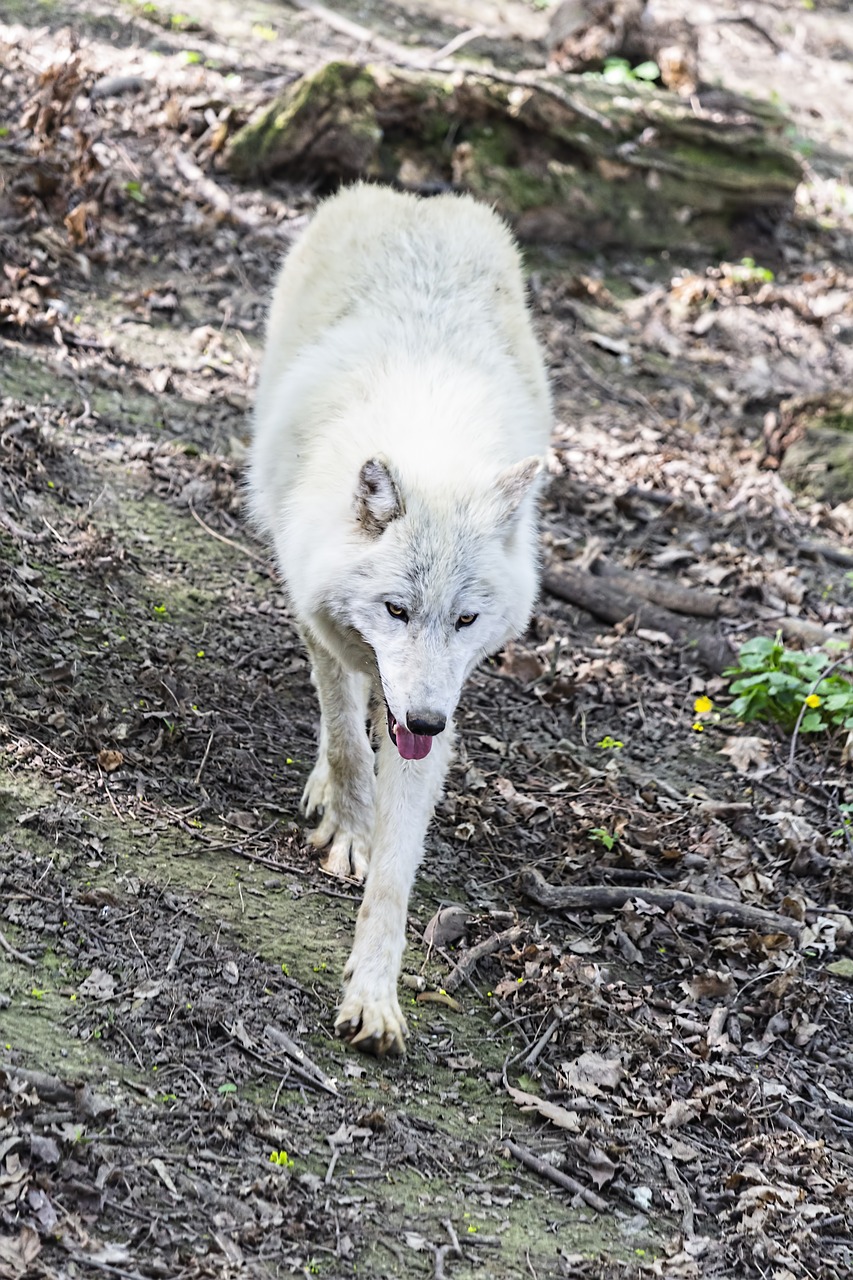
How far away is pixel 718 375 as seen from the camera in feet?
31.2

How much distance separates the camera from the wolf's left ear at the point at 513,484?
4.01m

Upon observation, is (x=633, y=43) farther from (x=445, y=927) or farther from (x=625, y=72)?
(x=445, y=927)

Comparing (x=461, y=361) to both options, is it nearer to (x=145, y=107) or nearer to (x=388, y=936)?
(x=388, y=936)

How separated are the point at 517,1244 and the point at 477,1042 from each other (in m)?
0.83

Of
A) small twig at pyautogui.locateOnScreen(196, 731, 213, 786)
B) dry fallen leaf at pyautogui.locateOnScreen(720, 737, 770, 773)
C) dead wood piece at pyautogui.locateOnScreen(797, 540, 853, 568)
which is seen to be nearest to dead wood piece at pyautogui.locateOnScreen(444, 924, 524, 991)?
small twig at pyautogui.locateOnScreen(196, 731, 213, 786)

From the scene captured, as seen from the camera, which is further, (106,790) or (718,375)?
(718,375)

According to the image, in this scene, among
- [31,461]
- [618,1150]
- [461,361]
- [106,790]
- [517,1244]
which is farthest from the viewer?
[31,461]

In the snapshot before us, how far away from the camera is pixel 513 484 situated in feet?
13.1

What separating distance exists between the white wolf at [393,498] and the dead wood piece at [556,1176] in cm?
51

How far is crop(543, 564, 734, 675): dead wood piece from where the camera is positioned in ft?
21.1

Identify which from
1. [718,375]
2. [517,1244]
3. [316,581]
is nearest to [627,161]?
[718,375]

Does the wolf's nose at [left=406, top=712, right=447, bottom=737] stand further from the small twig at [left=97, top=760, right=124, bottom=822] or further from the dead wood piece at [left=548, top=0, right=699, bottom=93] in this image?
the dead wood piece at [left=548, top=0, right=699, bottom=93]

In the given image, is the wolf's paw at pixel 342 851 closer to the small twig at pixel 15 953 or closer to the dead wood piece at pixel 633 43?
the small twig at pixel 15 953

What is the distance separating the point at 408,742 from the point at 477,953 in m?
0.93
